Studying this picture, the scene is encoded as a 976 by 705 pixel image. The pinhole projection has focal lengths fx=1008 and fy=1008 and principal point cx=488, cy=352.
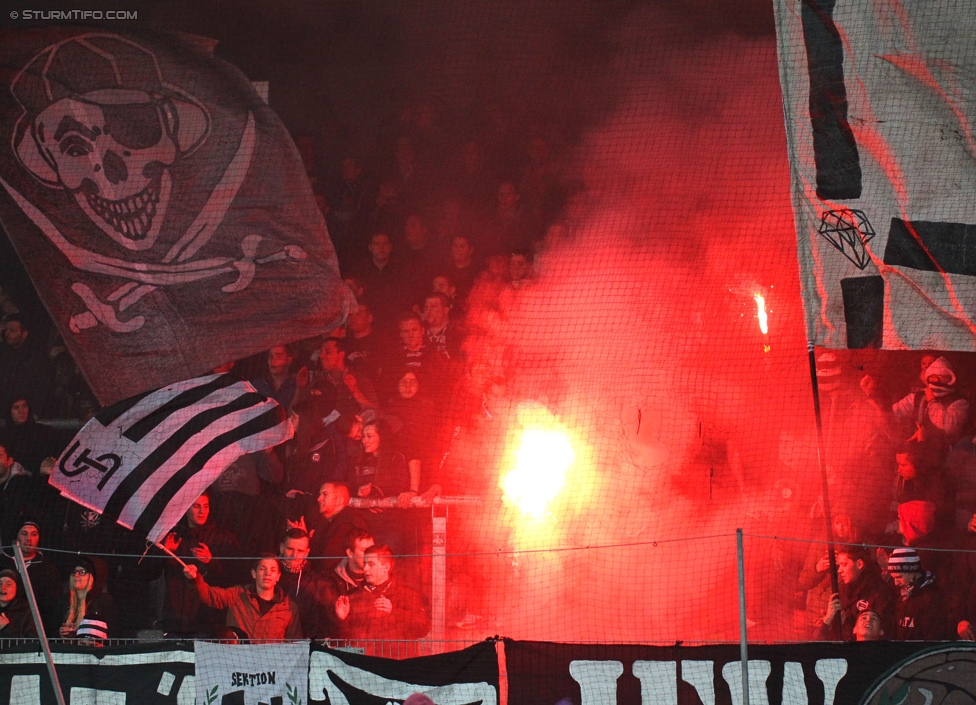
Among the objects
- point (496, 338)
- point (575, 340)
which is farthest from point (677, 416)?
point (496, 338)

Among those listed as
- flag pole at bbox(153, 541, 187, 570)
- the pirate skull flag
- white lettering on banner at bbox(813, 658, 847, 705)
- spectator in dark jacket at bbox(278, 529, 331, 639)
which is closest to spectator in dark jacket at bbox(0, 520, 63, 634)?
flag pole at bbox(153, 541, 187, 570)

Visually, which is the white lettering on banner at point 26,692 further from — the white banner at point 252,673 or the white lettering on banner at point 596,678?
the white lettering on banner at point 596,678

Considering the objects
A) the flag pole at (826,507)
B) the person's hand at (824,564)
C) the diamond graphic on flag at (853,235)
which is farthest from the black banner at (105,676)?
the diamond graphic on flag at (853,235)

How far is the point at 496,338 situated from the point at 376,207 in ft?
4.33

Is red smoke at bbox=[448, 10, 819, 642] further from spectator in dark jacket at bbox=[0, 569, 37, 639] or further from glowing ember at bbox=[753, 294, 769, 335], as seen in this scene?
spectator in dark jacket at bbox=[0, 569, 37, 639]

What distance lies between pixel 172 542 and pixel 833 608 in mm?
4316

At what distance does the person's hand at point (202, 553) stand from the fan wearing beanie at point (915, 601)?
173 inches

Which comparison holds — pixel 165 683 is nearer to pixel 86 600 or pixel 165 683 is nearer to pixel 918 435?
pixel 86 600

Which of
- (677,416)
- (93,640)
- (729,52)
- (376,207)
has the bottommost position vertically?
(93,640)

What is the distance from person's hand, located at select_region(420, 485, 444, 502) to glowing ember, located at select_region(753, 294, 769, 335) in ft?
8.21

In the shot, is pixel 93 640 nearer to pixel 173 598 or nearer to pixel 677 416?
pixel 173 598

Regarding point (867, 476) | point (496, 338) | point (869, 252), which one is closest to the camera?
point (869, 252)

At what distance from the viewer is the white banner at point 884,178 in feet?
18.1

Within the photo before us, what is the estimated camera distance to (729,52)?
732 cm
